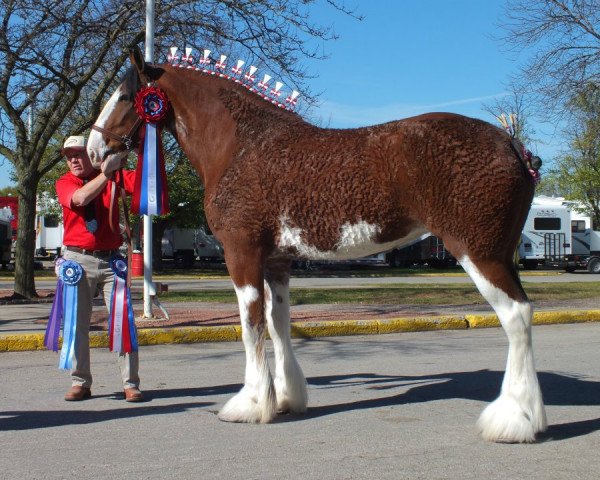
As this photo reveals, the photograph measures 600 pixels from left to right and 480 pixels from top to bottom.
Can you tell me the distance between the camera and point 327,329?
1073cm

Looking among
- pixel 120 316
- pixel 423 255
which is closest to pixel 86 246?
pixel 120 316

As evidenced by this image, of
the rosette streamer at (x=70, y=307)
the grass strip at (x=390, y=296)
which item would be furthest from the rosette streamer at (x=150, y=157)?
the grass strip at (x=390, y=296)

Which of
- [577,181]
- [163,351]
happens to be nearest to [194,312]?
[163,351]

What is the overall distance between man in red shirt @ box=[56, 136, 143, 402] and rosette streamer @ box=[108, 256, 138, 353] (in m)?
0.09

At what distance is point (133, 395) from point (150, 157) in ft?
6.16

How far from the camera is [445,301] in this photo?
14734mm

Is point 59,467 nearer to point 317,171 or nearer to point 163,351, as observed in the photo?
point 317,171

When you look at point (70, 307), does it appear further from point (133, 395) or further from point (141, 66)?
point (141, 66)

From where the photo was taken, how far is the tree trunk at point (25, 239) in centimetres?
1520

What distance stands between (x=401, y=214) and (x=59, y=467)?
257 cm

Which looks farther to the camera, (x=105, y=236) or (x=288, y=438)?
(x=105, y=236)

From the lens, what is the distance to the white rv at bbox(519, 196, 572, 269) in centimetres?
3497

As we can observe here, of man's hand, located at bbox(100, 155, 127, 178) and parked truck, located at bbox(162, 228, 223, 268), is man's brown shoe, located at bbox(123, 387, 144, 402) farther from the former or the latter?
parked truck, located at bbox(162, 228, 223, 268)

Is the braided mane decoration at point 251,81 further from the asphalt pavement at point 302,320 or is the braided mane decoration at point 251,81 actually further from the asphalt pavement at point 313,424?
the asphalt pavement at point 302,320
